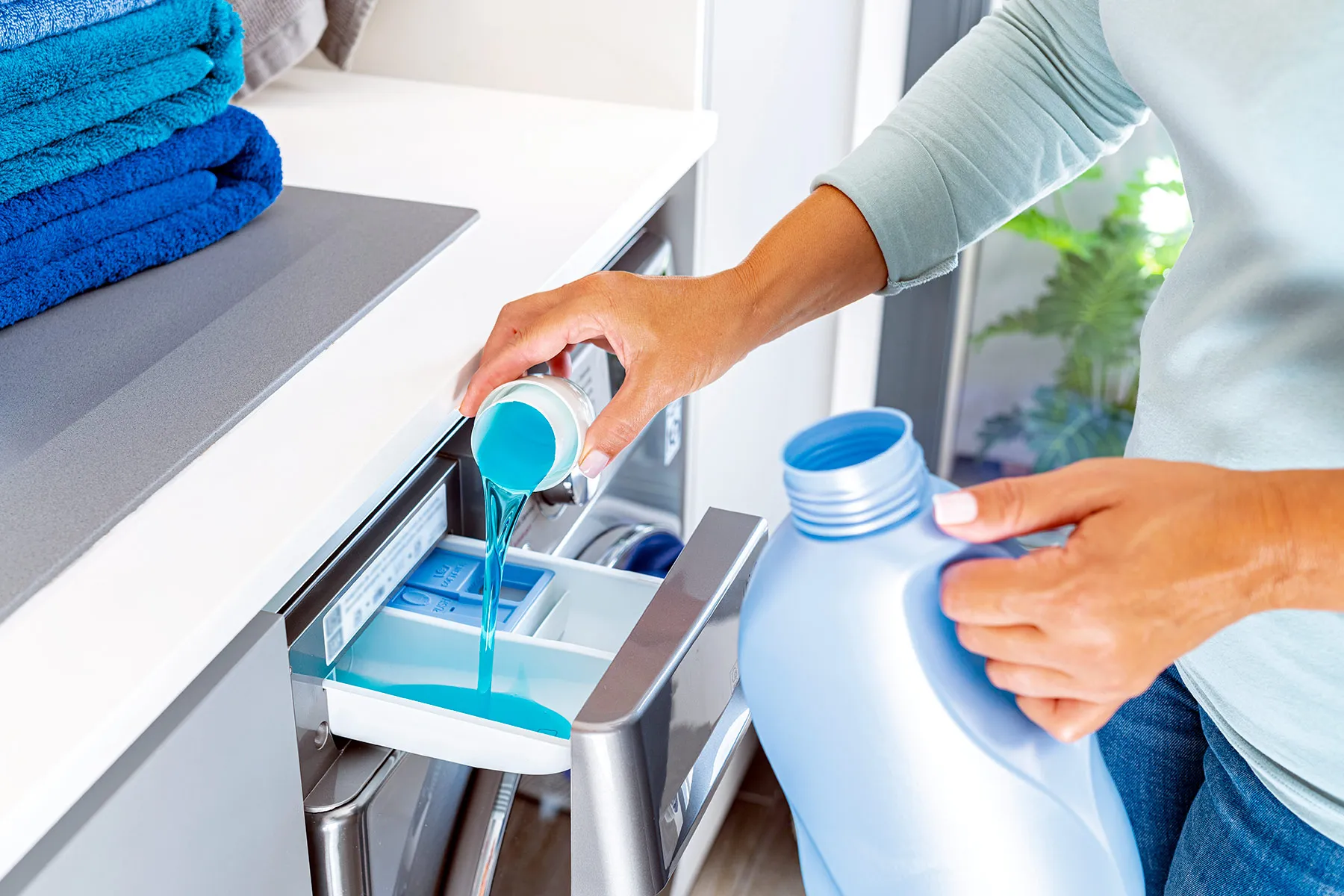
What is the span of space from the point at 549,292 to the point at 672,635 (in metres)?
0.25

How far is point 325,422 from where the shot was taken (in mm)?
725

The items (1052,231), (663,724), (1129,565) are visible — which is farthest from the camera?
(1052,231)

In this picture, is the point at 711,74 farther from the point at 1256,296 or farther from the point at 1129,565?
the point at 1129,565

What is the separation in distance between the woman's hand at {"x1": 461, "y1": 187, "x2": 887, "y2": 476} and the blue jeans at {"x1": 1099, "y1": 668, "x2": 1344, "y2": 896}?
1.19ft

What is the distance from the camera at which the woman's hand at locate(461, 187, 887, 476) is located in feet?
2.57

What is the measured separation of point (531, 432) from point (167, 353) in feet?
0.76

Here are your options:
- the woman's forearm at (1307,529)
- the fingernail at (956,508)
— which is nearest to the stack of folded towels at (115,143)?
the fingernail at (956,508)

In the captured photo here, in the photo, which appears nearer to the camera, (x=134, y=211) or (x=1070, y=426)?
(x=134, y=211)

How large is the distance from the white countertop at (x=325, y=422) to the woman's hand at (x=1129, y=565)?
1.10 feet

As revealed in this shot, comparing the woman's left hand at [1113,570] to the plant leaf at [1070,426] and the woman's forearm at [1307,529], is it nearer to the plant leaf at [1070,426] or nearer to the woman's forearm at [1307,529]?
the woman's forearm at [1307,529]

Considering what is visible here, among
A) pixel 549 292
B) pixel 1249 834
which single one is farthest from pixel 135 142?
pixel 1249 834

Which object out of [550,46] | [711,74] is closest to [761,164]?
[711,74]

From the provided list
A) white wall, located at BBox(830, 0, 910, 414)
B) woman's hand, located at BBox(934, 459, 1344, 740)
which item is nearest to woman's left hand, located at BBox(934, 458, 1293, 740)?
woman's hand, located at BBox(934, 459, 1344, 740)

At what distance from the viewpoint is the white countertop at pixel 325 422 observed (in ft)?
1.71
